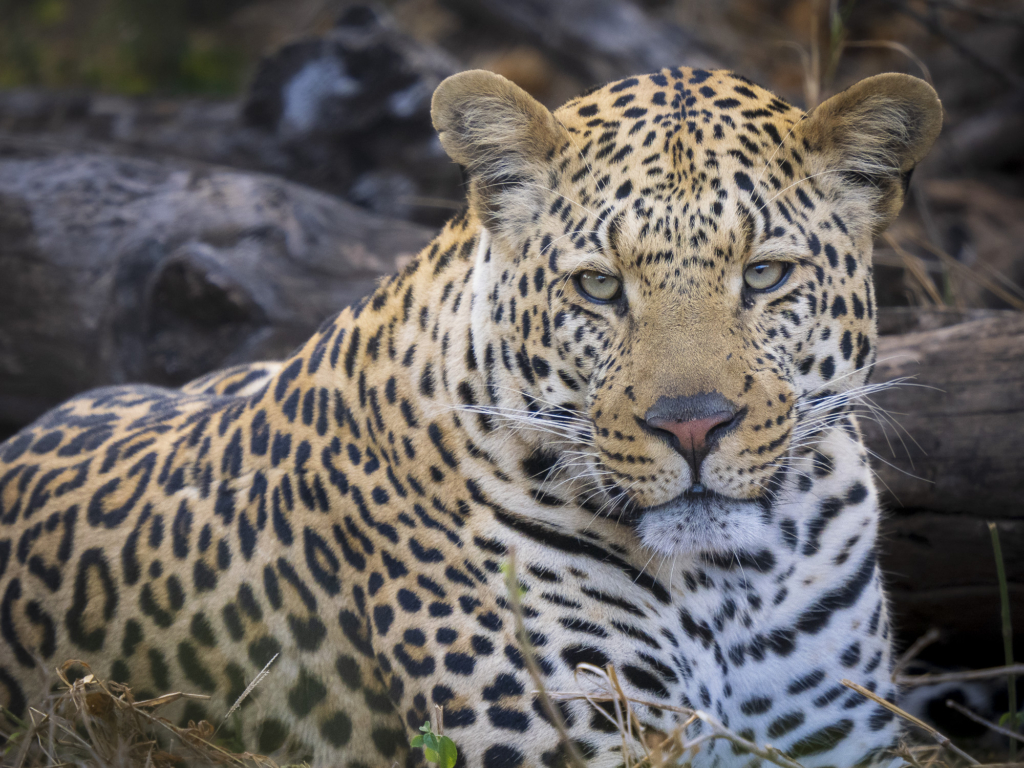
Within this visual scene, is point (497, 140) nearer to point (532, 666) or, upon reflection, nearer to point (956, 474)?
point (532, 666)

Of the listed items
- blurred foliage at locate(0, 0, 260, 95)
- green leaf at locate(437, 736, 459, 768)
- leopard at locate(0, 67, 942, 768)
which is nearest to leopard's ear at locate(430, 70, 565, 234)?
leopard at locate(0, 67, 942, 768)

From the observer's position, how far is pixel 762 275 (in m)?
3.09

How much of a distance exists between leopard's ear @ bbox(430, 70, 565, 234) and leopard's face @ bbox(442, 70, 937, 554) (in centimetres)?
1

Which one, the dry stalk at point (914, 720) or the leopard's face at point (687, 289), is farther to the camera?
the leopard's face at point (687, 289)

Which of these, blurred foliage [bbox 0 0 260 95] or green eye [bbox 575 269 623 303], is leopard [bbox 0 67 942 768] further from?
blurred foliage [bbox 0 0 260 95]

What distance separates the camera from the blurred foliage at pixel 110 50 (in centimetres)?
1210

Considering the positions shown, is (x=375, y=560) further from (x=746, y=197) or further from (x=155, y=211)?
(x=155, y=211)

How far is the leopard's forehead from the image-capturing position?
3.09 m

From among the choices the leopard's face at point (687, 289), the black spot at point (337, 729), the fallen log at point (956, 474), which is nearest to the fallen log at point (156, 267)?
the black spot at point (337, 729)

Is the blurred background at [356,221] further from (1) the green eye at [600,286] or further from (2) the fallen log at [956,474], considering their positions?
(1) the green eye at [600,286]

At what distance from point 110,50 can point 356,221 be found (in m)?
7.46

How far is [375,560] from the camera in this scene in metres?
3.40

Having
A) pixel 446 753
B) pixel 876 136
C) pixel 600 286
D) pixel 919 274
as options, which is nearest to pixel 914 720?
pixel 446 753

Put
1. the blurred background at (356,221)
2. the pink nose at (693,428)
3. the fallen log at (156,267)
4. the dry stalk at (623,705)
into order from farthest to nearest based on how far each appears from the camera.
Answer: the fallen log at (156,267) → the blurred background at (356,221) → the pink nose at (693,428) → the dry stalk at (623,705)
